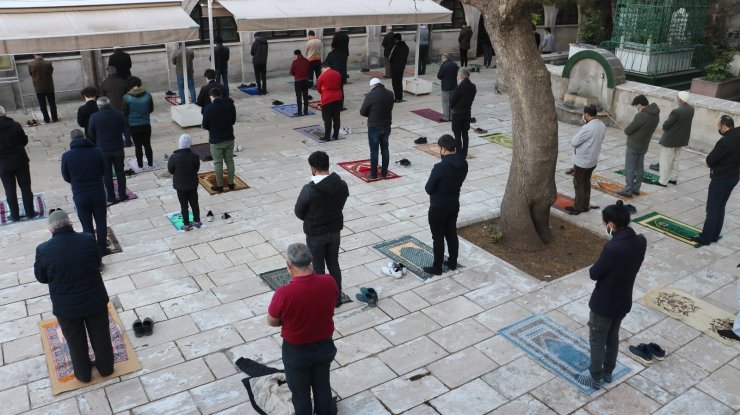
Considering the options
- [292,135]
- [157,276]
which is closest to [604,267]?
[157,276]

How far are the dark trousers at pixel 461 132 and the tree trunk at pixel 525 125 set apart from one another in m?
3.17

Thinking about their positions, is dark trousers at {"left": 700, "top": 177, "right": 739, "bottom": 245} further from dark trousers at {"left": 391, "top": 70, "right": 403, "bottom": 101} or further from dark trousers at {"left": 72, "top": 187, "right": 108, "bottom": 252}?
dark trousers at {"left": 391, "top": 70, "right": 403, "bottom": 101}

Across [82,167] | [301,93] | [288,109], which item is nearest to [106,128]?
[82,167]

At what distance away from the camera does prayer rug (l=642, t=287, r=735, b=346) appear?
6.62 meters

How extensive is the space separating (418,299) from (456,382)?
A: 1.48 meters

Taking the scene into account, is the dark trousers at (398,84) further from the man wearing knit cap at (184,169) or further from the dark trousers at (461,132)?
the man wearing knit cap at (184,169)

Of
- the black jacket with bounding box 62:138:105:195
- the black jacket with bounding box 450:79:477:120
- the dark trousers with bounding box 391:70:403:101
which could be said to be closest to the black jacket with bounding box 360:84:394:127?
the black jacket with bounding box 450:79:477:120

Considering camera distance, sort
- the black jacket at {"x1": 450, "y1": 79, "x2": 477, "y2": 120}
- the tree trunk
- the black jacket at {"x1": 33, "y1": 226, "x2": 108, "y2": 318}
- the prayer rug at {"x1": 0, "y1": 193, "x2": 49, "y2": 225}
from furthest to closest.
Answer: the black jacket at {"x1": 450, "y1": 79, "x2": 477, "y2": 120} → the prayer rug at {"x1": 0, "y1": 193, "x2": 49, "y2": 225} → the tree trunk → the black jacket at {"x1": 33, "y1": 226, "x2": 108, "y2": 318}

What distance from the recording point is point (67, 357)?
5883 mm

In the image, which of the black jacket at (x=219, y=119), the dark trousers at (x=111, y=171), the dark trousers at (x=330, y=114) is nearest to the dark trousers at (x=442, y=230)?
the black jacket at (x=219, y=119)

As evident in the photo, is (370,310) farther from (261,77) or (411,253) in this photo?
(261,77)

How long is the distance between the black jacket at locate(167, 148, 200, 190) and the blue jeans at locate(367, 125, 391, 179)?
10.4 feet

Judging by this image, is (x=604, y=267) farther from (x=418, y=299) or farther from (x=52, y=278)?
(x=52, y=278)

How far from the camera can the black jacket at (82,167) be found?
732cm
